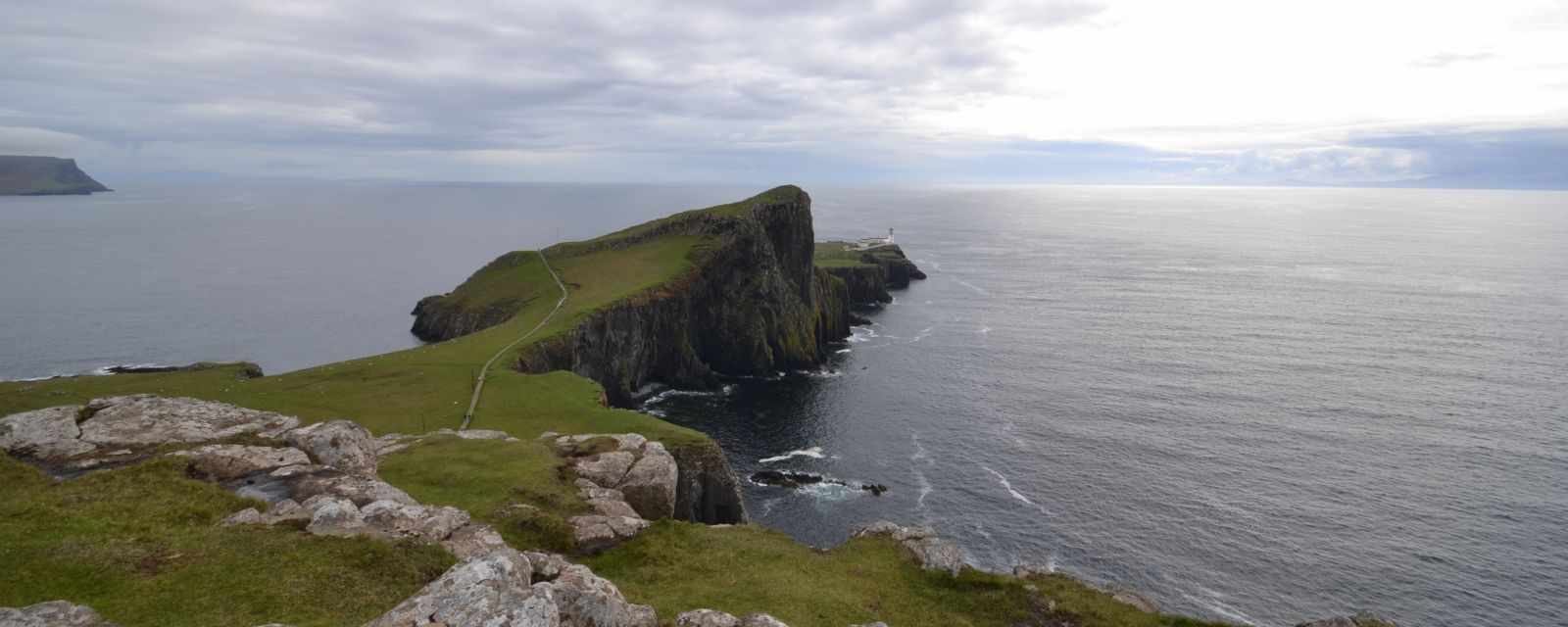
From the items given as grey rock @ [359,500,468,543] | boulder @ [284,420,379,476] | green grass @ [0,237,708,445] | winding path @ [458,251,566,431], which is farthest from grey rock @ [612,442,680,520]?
winding path @ [458,251,566,431]

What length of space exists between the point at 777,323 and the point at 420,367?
54774 mm

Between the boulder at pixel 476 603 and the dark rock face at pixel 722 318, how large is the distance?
61.7 meters

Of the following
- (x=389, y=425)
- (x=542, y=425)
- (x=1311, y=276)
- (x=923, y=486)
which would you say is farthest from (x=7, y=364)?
(x=1311, y=276)

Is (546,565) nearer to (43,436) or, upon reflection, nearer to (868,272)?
(43,436)

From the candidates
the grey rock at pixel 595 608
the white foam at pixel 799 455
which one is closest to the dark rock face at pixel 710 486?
the white foam at pixel 799 455

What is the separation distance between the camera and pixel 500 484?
35.8 m

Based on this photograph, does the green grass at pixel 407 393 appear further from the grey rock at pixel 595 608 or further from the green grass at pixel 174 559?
the grey rock at pixel 595 608

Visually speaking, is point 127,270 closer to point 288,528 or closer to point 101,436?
point 101,436

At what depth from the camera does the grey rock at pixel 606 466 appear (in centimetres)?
3881

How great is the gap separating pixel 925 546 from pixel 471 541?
66.6ft

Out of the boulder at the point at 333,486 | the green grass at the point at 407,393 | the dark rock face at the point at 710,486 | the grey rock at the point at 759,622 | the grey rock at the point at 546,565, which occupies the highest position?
the boulder at the point at 333,486

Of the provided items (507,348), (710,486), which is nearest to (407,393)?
(507,348)

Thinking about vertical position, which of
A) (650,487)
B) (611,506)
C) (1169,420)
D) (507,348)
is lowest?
(1169,420)

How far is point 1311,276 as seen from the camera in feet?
582
